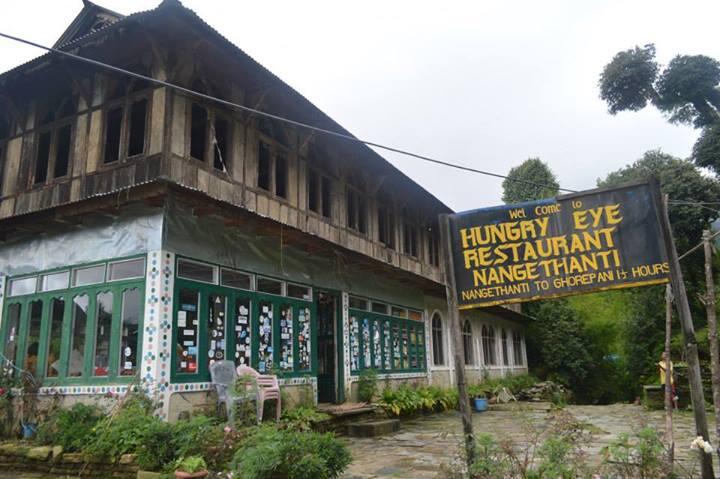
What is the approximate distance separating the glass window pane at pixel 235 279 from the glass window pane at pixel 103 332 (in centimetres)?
183

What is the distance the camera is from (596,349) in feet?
88.0

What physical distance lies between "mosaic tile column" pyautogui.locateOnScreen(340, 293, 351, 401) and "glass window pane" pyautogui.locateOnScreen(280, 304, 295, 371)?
7.12 feet

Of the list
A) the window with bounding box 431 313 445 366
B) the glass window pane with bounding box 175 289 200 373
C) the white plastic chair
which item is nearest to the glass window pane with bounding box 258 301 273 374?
the white plastic chair

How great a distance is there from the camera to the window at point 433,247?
19797 mm

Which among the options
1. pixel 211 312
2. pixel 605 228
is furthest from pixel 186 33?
pixel 605 228

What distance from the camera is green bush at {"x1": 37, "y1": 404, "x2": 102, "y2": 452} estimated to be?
7.41m

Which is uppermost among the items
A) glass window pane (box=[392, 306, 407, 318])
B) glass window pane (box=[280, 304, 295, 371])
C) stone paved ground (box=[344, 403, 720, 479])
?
glass window pane (box=[392, 306, 407, 318])

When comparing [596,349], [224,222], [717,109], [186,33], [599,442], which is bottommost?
[599,442]

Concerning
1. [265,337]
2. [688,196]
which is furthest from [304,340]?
[688,196]

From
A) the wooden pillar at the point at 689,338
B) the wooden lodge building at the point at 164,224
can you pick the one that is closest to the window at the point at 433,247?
the wooden lodge building at the point at 164,224

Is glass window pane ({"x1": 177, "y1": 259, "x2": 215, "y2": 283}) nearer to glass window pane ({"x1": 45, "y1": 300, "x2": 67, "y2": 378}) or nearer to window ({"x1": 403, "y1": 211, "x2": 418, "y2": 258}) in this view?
glass window pane ({"x1": 45, "y1": 300, "x2": 67, "y2": 378})

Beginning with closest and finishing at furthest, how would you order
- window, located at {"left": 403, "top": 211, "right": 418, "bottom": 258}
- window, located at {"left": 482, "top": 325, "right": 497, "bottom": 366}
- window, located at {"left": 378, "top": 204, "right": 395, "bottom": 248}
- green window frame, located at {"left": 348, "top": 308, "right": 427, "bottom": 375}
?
1. green window frame, located at {"left": 348, "top": 308, "right": 427, "bottom": 375}
2. window, located at {"left": 378, "top": 204, "right": 395, "bottom": 248}
3. window, located at {"left": 403, "top": 211, "right": 418, "bottom": 258}
4. window, located at {"left": 482, "top": 325, "right": 497, "bottom": 366}

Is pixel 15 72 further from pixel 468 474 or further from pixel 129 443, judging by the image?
pixel 468 474

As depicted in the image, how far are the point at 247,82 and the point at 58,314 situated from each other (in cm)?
547
